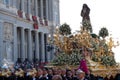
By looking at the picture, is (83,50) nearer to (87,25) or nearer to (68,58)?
(68,58)

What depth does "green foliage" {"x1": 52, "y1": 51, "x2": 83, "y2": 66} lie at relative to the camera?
71.8 feet

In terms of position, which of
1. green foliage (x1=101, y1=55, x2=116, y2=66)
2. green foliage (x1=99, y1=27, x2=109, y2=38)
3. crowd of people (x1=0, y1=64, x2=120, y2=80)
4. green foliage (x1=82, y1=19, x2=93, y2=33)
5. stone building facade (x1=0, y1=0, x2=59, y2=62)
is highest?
stone building facade (x1=0, y1=0, x2=59, y2=62)

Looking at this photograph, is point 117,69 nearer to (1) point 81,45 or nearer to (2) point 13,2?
(1) point 81,45

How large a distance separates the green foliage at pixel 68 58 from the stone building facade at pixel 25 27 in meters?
22.3

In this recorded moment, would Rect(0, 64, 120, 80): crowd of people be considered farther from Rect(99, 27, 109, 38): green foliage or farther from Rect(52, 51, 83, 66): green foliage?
Rect(99, 27, 109, 38): green foliage

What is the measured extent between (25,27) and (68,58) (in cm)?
3387

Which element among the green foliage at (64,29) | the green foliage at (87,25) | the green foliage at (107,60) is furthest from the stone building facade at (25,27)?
the green foliage at (107,60)

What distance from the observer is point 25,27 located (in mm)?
55500

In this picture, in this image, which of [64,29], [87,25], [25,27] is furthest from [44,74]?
[25,27]

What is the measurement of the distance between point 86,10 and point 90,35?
132 inches

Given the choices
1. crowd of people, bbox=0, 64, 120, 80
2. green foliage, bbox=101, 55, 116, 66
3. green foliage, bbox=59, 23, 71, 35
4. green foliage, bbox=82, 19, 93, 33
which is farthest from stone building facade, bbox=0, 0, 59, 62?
crowd of people, bbox=0, 64, 120, 80

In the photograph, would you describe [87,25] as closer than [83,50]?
No

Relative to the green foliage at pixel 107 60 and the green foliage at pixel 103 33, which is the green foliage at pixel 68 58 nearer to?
the green foliage at pixel 107 60

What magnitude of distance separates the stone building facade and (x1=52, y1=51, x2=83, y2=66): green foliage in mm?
22339
